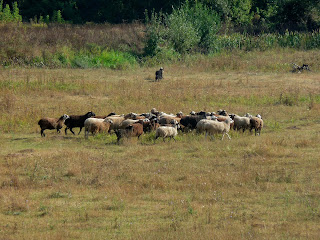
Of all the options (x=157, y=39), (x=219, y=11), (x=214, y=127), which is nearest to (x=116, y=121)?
(x=214, y=127)

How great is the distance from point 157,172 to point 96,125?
191 inches

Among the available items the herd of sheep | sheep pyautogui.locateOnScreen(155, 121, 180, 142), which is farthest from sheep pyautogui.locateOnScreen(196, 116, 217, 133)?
sheep pyautogui.locateOnScreen(155, 121, 180, 142)

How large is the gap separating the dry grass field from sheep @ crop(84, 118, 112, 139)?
369 mm

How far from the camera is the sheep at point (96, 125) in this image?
58.8 feet

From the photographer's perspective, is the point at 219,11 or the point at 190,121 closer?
the point at 190,121

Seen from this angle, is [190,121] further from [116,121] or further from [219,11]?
[219,11]

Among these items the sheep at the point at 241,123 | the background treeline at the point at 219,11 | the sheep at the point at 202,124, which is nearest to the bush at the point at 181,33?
the background treeline at the point at 219,11

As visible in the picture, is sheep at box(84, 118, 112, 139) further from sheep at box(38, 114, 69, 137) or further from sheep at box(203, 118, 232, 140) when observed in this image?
sheep at box(203, 118, 232, 140)

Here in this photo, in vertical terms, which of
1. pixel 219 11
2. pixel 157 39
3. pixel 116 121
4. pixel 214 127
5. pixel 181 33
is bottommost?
pixel 116 121

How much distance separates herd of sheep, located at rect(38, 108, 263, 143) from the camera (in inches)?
675

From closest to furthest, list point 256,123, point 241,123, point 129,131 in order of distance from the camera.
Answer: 1. point 129,131
2. point 256,123
3. point 241,123

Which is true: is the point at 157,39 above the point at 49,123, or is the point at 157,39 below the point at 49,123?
above

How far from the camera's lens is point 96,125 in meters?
17.9

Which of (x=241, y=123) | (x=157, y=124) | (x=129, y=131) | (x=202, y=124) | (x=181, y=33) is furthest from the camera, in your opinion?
(x=181, y=33)
